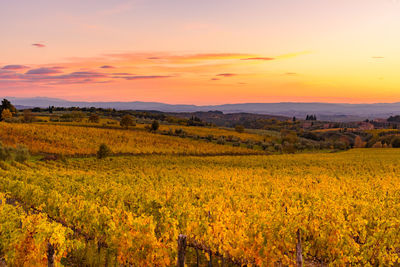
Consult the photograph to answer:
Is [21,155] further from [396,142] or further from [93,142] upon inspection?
[396,142]

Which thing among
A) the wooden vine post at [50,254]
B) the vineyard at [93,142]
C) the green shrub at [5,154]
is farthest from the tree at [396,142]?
the wooden vine post at [50,254]

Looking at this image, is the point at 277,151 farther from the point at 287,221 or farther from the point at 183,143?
the point at 287,221

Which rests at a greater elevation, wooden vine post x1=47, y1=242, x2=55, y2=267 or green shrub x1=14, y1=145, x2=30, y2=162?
wooden vine post x1=47, y1=242, x2=55, y2=267

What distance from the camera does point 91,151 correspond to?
54.3m

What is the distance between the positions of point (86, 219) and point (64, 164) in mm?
Result: 34599

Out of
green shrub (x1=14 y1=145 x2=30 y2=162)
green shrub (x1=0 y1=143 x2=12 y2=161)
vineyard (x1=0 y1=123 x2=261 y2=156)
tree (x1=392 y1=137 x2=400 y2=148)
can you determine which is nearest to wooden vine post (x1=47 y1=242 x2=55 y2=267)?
green shrub (x1=0 y1=143 x2=12 y2=161)

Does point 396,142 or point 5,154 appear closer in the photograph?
point 5,154

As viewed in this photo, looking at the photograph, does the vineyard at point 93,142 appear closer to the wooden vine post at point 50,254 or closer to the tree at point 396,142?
the tree at point 396,142

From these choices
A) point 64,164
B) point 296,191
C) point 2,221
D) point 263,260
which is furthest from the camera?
point 64,164

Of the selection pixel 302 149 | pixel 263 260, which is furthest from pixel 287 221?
pixel 302 149

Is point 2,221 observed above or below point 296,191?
above

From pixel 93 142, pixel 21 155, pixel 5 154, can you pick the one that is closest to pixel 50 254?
pixel 5 154

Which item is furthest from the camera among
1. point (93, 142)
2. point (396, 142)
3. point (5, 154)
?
point (396, 142)

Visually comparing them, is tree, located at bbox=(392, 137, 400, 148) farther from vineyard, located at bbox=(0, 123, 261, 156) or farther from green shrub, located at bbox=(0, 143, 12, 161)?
green shrub, located at bbox=(0, 143, 12, 161)
